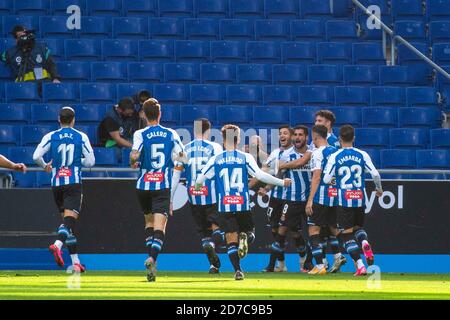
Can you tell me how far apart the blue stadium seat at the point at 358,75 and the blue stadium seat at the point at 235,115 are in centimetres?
231

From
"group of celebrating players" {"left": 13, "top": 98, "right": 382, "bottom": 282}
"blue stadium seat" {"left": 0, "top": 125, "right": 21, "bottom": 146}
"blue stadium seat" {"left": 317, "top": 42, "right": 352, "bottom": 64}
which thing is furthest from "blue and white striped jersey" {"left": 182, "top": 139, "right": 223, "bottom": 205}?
"blue stadium seat" {"left": 317, "top": 42, "right": 352, "bottom": 64}

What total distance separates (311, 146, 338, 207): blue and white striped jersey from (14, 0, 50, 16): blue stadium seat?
832 centimetres

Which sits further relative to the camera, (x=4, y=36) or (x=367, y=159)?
(x=4, y=36)

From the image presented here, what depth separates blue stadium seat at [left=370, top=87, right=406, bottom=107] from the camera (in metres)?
22.9

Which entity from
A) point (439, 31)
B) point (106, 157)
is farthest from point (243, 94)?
point (439, 31)

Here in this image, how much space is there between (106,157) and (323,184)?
470 cm

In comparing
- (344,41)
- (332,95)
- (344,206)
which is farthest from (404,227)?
(344,41)

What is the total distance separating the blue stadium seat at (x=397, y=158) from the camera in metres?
21.5

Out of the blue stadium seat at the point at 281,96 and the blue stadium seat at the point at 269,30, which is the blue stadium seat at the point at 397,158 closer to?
the blue stadium seat at the point at 281,96

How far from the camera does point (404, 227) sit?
61.4 ft

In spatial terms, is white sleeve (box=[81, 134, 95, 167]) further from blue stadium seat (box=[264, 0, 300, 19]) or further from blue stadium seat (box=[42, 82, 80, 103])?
blue stadium seat (box=[264, 0, 300, 19])

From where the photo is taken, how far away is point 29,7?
77.2 ft

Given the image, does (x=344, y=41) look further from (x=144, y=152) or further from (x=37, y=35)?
(x=144, y=152)
